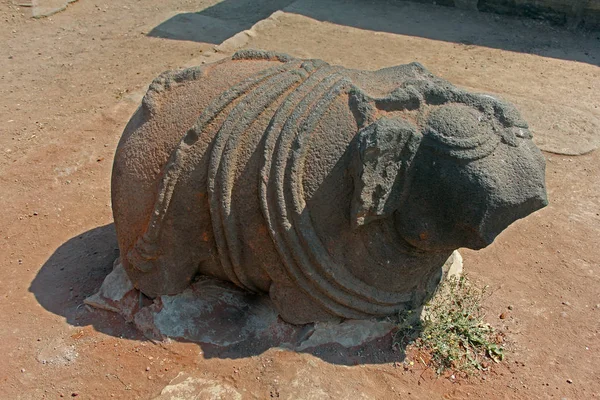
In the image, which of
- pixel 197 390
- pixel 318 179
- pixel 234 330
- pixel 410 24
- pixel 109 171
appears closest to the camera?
pixel 318 179

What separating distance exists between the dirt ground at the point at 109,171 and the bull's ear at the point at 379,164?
1.07 m

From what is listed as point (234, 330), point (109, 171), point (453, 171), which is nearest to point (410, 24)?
point (109, 171)

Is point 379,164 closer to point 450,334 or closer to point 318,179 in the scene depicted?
point 318,179

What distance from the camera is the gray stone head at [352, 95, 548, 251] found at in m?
2.96

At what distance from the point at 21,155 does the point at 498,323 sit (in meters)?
4.57

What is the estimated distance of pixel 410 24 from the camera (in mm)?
8898

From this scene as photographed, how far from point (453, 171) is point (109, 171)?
3.63m

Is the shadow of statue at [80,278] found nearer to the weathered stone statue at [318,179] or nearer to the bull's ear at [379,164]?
the weathered stone statue at [318,179]

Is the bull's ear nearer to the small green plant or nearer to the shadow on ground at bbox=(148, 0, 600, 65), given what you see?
the small green plant

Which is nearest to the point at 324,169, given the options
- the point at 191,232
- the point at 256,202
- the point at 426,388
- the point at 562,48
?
the point at 256,202

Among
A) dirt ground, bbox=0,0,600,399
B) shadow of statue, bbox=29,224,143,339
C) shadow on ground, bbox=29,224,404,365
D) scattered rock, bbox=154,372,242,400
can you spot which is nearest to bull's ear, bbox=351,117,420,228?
shadow on ground, bbox=29,224,404,365

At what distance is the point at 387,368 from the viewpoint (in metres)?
3.54

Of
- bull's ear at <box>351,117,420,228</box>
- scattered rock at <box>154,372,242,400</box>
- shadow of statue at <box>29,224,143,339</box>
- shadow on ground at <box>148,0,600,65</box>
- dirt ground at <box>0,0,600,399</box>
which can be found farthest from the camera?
shadow on ground at <box>148,0,600,65</box>

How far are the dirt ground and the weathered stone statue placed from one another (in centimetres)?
61
